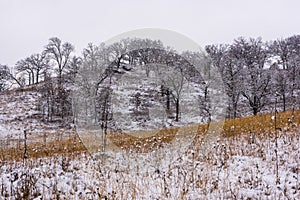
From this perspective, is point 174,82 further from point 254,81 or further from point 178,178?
point 178,178

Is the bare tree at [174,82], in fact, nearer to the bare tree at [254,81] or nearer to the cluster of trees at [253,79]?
the cluster of trees at [253,79]

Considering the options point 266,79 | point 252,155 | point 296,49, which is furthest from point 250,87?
point 252,155

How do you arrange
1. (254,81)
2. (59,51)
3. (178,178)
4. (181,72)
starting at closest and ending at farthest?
1. (178,178)
2. (181,72)
3. (254,81)
4. (59,51)

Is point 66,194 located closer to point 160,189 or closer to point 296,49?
point 160,189

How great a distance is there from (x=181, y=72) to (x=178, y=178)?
491 inches

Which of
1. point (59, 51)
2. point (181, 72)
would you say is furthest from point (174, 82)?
point (59, 51)

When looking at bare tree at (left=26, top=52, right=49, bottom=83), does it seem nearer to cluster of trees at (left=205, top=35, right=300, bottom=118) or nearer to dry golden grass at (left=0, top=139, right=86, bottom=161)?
cluster of trees at (left=205, top=35, right=300, bottom=118)

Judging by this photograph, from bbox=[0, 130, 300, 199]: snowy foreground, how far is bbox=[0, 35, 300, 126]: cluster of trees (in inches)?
187

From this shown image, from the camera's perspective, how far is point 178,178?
16.8ft

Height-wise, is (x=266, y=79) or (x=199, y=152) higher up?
(x=266, y=79)

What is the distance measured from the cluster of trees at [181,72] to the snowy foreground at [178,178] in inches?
187

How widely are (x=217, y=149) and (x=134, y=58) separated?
5.51 metres

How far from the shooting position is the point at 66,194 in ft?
15.4

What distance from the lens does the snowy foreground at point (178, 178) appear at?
4.41 metres
